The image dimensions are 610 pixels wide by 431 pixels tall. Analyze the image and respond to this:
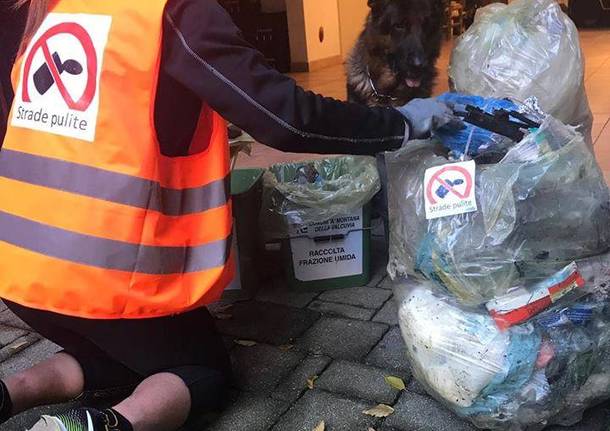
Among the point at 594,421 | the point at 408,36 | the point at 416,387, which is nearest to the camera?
the point at 594,421

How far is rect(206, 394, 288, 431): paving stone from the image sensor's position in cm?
188

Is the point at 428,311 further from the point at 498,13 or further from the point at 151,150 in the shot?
the point at 498,13

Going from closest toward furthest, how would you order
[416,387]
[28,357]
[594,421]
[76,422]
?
[76,422] < [594,421] < [416,387] < [28,357]

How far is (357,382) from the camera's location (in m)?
2.02

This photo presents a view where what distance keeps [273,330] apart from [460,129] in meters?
1.05

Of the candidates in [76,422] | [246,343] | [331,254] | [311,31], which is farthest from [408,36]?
[311,31]

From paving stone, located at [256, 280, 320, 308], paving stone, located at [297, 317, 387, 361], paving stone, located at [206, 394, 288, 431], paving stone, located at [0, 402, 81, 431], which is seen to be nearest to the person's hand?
→ paving stone, located at [297, 317, 387, 361]

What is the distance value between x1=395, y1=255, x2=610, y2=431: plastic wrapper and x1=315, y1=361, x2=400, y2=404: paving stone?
10.8 inches

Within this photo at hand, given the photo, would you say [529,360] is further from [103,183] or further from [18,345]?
[18,345]

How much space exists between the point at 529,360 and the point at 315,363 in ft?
2.49

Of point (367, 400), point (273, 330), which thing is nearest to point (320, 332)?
point (273, 330)

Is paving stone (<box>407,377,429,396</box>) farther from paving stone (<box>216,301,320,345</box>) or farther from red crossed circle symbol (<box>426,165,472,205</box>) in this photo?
red crossed circle symbol (<box>426,165,472,205</box>)

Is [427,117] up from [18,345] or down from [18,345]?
up

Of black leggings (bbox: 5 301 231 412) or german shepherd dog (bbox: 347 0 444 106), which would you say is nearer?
black leggings (bbox: 5 301 231 412)
